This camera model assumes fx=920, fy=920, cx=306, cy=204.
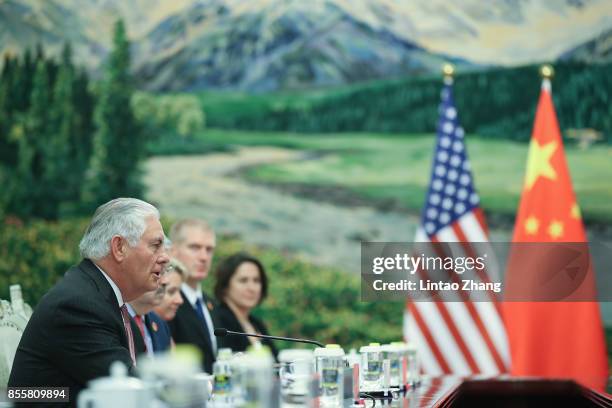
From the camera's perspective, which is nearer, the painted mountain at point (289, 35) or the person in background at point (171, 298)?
the person in background at point (171, 298)

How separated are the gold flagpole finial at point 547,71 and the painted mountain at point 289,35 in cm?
22

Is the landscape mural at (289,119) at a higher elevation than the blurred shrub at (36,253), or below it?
higher

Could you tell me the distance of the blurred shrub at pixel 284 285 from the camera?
7.41m

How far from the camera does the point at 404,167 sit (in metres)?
7.73

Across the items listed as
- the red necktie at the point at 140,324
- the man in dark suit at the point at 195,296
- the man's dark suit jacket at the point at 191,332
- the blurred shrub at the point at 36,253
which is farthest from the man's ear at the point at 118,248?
the blurred shrub at the point at 36,253

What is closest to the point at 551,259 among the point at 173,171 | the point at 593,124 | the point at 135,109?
the point at 593,124

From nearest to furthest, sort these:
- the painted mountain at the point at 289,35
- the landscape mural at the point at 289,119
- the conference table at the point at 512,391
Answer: the conference table at the point at 512,391 → the landscape mural at the point at 289,119 → the painted mountain at the point at 289,35

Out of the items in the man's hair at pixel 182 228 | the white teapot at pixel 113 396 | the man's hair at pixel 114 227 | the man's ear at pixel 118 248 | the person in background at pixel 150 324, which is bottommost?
the white teapot at pixel 113 396

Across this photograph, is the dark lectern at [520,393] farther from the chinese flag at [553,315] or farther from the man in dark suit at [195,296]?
the chinese flag at [553,315]

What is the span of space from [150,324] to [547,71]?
4.27 metres

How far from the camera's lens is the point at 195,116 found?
809cm

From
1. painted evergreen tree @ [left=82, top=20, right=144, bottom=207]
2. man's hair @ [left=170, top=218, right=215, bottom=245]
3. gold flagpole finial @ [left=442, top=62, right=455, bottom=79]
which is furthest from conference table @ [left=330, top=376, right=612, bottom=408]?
painted evergreen tree @ [left=82, top=20, right=144, bottom=207]

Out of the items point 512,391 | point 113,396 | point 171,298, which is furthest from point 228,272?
point 113,396

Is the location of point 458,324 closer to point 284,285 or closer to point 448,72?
point 284,285
